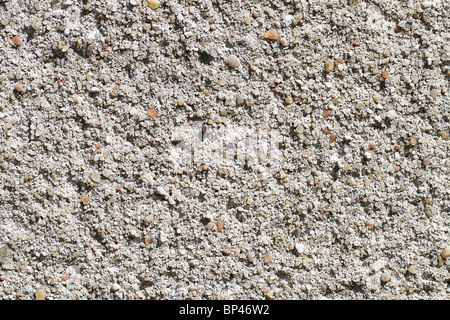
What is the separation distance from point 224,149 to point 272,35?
1.16 feet

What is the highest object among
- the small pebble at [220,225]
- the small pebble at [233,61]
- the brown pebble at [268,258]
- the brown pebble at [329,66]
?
the brown pebble at [329,66]

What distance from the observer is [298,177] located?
1237 mm

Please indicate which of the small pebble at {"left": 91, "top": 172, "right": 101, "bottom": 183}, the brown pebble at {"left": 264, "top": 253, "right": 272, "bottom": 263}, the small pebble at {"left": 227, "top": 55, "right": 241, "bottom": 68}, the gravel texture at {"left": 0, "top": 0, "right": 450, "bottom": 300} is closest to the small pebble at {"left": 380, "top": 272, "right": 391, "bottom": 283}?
the gravel texture at {"left": 0, "top": 0, "right": 450, "bottom": 300}

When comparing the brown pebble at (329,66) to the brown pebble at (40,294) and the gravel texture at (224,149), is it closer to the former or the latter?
the gravel texture at (224,149)

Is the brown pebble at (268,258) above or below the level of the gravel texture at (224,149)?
below

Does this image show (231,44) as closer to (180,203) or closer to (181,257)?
(180,203)

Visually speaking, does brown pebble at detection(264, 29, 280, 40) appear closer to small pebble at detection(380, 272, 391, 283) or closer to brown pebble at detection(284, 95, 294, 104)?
brown pebble at detection(284, 95, 294, 104)

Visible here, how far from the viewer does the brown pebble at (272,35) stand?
4.04ft

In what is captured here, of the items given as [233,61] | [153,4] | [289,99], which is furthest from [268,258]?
[153,4]

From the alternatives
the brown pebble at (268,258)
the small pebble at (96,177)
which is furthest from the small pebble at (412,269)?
the small pebble at (96,177)

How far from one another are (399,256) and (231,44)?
0.78 m

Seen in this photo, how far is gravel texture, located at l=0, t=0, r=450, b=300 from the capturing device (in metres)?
1.21

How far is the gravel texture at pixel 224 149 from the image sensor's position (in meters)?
1.21

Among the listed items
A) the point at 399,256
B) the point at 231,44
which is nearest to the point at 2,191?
the point at 231,44
